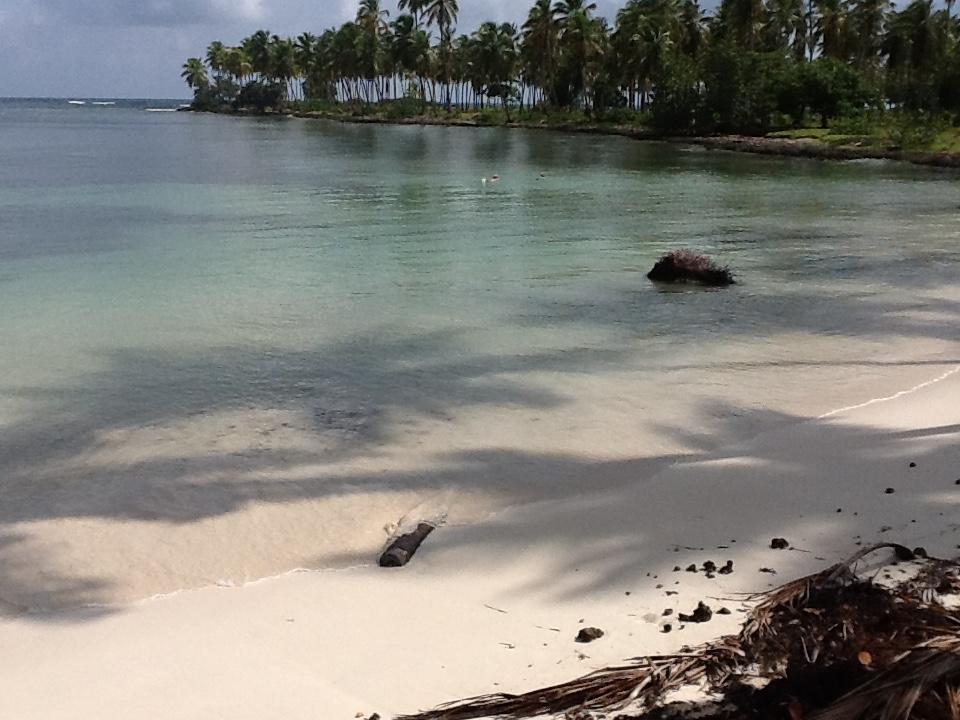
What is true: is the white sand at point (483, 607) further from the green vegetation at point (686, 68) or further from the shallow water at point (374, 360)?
the green vegetation at point (686, 68)

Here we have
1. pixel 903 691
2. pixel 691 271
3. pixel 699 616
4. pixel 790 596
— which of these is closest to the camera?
pixel 903 691

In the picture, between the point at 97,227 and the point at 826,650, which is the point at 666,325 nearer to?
the point at 826,650

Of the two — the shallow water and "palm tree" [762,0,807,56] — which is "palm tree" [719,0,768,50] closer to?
"palm tree" [762,0,807,56]

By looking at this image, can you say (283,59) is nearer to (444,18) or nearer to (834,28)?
(444,18)

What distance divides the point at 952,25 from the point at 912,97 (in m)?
21.3

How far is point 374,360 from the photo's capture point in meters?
10.6

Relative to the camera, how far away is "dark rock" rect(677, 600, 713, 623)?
160 inches

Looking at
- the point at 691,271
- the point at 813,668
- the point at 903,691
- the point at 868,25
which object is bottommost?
the point at 691,271

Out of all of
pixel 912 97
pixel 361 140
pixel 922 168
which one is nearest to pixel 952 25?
pixel 912 97

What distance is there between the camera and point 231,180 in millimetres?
36312

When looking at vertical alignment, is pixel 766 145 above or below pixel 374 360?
above

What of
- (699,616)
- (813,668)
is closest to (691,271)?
(699,616)

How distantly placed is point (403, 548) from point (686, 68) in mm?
70426

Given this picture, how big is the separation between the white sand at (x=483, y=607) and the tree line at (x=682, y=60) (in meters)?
52.8
